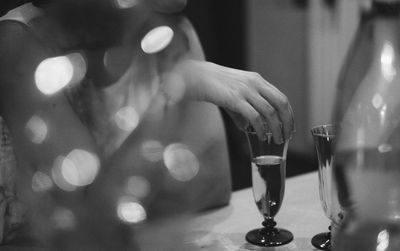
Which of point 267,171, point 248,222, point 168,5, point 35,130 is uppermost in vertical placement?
point 168,5

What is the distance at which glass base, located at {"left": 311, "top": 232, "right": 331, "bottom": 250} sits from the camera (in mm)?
708

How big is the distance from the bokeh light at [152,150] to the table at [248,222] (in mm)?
111

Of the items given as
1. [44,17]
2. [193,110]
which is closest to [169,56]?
[44,17]

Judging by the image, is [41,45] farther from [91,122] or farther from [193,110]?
[193,110]

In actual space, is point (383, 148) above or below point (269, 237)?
above

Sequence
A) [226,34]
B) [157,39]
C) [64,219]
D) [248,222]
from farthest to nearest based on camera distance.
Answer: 1. [226,34]
2. [248,222]
3. [157,39]
4. [64,219]

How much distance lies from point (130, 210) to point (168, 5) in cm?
29

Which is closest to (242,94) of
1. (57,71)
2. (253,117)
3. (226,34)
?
(253,117)

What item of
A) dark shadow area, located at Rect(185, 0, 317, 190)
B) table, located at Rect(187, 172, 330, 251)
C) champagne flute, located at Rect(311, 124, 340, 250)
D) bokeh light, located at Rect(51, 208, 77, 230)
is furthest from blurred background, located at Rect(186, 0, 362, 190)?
bokeh light, located at Rect(51, 208, 77, 230)

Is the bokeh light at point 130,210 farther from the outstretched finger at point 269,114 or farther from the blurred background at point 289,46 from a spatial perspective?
the blurred background at point 289,46

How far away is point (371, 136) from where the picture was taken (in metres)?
0.57

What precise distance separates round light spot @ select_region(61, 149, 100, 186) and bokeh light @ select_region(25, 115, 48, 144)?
48 millimetres

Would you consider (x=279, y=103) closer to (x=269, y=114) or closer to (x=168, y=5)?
(x=269, y=114)

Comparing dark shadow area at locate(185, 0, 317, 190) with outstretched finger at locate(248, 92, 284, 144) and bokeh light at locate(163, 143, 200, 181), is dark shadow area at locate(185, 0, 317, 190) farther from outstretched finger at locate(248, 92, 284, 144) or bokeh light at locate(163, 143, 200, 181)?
outstretched finger at locate(248, 92, 284, 144)
